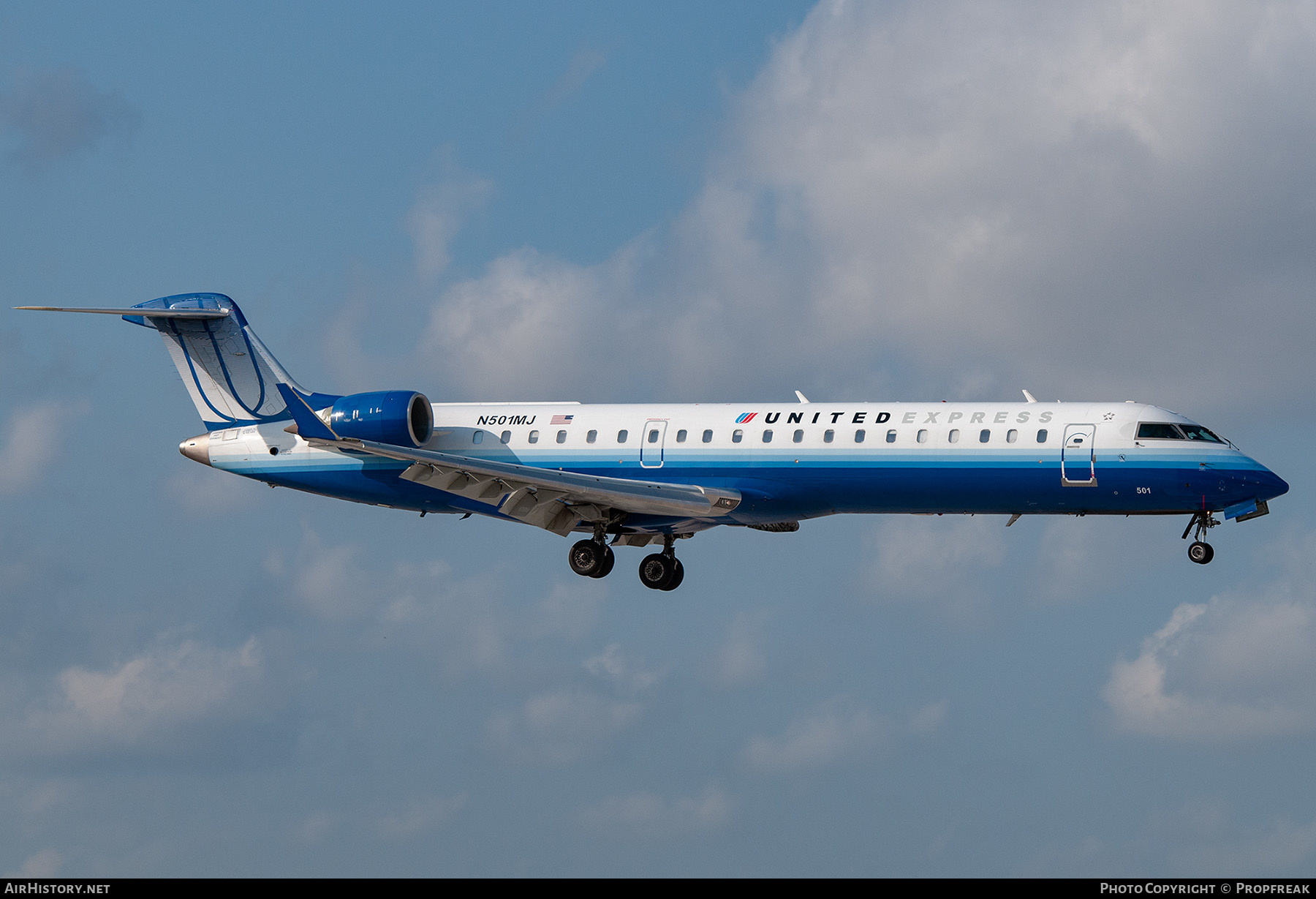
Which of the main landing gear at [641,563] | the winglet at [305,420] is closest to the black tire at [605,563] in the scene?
the main landing gear at [641,563]

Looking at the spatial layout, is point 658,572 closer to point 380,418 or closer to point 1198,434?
point 380,418

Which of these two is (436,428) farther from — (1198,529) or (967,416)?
(1198,529)

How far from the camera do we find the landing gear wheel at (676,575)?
40.9 meters

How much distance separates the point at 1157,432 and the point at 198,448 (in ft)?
78.9

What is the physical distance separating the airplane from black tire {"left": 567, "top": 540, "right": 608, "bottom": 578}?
0.04m

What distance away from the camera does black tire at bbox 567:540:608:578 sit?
1548 inches

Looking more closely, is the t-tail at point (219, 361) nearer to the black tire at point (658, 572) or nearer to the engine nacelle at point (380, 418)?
the engine nacelle at point (380, 418)

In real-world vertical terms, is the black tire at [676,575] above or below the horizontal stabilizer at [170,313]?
below

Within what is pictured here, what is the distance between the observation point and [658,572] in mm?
40719

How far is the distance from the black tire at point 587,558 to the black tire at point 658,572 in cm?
176

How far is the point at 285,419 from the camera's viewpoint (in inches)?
1624

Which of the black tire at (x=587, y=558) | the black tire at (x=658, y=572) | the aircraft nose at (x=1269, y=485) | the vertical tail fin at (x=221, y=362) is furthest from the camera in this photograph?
the vertical tail fin at (x=221, y=362)

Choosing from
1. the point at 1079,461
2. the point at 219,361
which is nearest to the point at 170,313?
the point at 219,361
